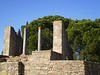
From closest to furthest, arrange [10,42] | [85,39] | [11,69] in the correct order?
[11,69], [10,42], [85,39]

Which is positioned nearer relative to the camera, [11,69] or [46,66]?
[46,66]

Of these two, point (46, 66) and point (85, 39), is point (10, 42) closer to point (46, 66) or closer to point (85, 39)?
point (85, 39)

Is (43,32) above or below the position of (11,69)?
above

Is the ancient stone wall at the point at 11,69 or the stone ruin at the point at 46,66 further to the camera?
the ancient stone wall at the point at 11,69

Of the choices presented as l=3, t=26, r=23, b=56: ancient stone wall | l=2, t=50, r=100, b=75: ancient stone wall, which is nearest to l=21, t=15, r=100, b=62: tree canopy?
l=3, t=26, r=23, b=56: ancient stone wall

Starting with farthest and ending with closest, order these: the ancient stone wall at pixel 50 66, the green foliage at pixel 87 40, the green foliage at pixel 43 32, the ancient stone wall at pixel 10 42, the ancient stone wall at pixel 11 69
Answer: the green foliage at pixel 43 32, the green foliage at pixel 87 40, the ancient stone wall at pixel 10 42, the ancient stone wall at pixel 11 69, the ancient stone wall at pixel 50 66

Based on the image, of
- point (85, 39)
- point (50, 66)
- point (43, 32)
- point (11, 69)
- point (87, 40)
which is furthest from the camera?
point (43, 32)

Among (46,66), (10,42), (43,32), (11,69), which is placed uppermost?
(43,32)

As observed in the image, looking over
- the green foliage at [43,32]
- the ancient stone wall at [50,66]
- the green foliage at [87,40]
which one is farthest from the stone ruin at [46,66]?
the green foliage at [43,32]

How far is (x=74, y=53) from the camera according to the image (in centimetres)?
1761

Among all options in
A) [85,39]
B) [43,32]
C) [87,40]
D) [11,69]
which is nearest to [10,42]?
[11,69]

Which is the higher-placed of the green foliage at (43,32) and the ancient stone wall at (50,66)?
the green foliage at (43,32)

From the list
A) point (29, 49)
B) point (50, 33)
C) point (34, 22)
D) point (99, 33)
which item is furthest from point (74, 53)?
point (34, 22)

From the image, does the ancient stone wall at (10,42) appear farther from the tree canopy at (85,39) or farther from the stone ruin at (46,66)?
the stone ruin at (46,66)
